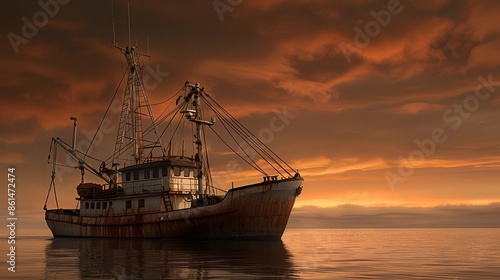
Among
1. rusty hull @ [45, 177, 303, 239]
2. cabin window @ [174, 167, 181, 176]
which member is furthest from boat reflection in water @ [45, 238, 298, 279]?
cabin window @ [174, 167, 181, 176]

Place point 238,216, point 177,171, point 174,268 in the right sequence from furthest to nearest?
point 177,171 → point 238,216 → point 174,268

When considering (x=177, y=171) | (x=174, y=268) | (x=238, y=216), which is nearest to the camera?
(x=174, y=268)

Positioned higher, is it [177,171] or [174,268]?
[177,171]

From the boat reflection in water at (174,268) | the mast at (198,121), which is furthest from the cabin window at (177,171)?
the boat reflection in water at (174,268)

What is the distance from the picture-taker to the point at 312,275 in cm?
1872

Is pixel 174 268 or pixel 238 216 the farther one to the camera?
pixel 238 216

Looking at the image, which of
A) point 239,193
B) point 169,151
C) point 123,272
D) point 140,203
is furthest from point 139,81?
point 123,272

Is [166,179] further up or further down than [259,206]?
further up

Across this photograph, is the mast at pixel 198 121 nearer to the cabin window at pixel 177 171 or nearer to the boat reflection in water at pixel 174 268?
the cabin window at pixel 177 171

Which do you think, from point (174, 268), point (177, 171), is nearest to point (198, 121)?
point (177, 171)

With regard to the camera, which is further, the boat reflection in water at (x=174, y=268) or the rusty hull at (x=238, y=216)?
the rusty hull at (x=238, y=216)

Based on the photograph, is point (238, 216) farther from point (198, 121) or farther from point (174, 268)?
point (174, 268)

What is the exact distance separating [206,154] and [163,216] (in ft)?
22.4

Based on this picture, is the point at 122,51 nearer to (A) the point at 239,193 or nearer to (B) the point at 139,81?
(B) the point at 139,81
